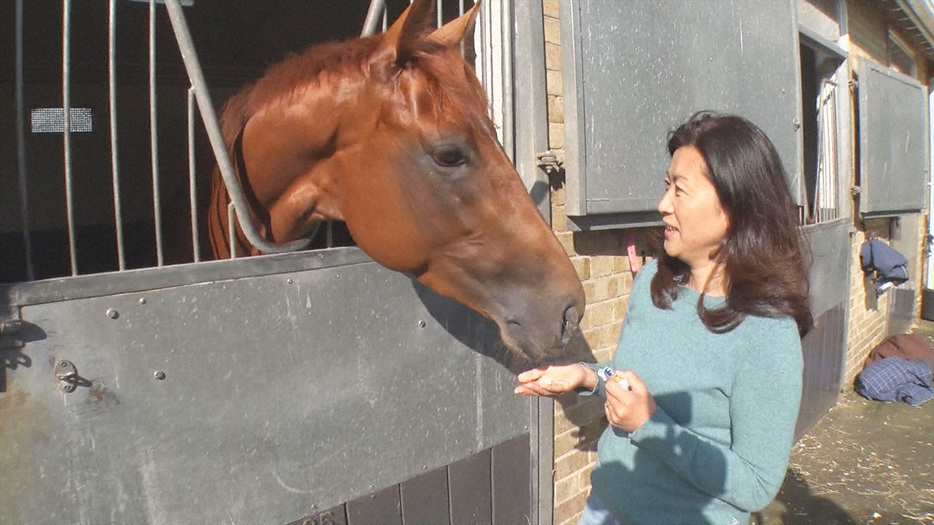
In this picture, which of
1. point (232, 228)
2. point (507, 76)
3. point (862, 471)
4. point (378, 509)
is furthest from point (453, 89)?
point (862, 471)

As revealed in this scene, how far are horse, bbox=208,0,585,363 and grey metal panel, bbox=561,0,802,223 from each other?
0.98 metres

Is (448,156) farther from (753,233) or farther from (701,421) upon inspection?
(701,421)

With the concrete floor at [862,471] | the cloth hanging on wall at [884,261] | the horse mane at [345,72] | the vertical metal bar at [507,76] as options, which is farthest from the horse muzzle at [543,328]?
the cloth hanging on wall at [884,261]

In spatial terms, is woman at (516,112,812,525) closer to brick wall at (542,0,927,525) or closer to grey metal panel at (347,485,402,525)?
grey metal panel at (347,485,402,525)

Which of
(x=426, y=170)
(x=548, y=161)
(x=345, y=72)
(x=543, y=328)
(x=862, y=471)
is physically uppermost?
(x=345, y=72)

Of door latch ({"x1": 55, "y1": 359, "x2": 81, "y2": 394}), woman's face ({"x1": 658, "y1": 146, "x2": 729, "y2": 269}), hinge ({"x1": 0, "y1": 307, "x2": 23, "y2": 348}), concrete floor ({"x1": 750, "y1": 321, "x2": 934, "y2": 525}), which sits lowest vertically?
concrete floor ({"x1": 750, "y1": 321, "x2": 934, "y2": 525})

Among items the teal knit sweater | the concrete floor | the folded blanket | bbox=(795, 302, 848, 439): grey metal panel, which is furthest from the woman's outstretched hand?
the folded blanket

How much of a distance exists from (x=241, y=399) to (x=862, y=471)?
4.56m

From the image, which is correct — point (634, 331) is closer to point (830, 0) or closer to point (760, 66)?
point (760, 66)

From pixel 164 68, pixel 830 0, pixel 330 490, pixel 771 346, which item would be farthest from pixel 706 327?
pixel 830 0

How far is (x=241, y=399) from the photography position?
5.94ft

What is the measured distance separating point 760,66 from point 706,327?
3023mm

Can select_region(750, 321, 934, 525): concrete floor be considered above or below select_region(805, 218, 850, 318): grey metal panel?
below

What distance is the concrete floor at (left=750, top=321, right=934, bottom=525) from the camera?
377 cm
